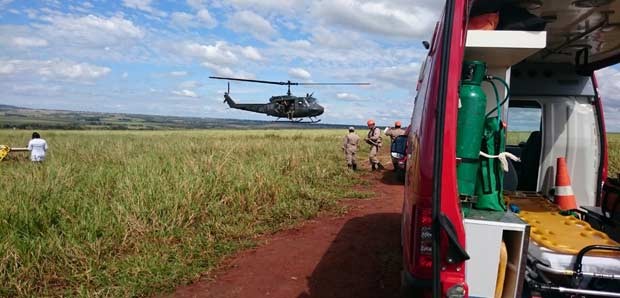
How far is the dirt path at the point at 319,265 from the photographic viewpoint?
4094 mm

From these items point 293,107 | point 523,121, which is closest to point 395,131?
point 523,121

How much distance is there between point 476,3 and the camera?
7.89ft

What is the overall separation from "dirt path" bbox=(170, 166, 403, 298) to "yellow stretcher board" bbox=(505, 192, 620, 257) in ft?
4.75

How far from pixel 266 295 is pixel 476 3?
3.08 metres

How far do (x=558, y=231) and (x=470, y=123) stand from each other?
1.26 metres

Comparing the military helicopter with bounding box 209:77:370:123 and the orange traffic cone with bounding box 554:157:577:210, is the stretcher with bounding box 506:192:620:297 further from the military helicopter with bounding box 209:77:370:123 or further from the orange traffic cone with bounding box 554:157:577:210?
the military helicopter with bounding box 209:77:370:123

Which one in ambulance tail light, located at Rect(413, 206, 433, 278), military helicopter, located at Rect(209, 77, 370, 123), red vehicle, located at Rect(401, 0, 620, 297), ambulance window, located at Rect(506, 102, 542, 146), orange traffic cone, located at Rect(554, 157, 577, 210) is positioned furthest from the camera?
Answer: military helicopter, located at Rect(209, 77, 370, 123)

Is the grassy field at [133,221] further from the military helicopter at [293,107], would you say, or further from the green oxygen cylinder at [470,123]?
the military helicopter at [293,107]

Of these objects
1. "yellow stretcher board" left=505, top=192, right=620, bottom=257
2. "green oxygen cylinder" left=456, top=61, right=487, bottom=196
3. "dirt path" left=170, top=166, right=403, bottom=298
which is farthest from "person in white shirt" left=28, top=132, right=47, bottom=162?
"green oxygen cylinder" left=456, top=61, right=487, bottom=196

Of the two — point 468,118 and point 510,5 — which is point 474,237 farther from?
point 510,5

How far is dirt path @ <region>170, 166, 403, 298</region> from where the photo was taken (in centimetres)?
409

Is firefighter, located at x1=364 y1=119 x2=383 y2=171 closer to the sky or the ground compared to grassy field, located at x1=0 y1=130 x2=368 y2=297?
closer to the sky

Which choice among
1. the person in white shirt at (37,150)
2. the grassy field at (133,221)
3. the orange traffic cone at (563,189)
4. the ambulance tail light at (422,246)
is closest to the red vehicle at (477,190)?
the ambulance tail light at (422,246)

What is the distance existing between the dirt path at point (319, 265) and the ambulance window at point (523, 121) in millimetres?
2015
